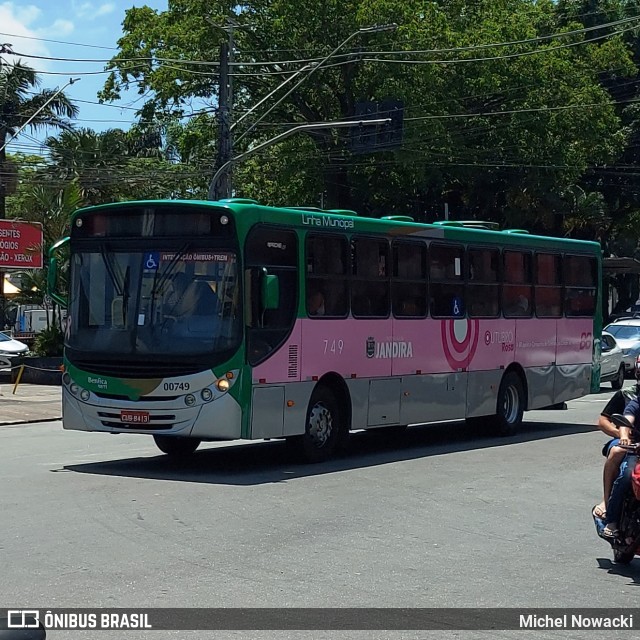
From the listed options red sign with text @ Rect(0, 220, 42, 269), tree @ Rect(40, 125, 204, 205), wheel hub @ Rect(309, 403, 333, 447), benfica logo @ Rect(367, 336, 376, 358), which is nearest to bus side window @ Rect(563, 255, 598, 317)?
benfica logo @ Rect(367, 336, 376, 358)

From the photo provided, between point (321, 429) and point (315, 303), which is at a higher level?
point (315, 303)

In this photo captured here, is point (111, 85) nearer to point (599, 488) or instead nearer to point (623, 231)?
point (623, 231)

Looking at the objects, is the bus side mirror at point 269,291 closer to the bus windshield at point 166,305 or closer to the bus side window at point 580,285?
the bus windshield at point 166,305

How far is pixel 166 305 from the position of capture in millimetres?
13750

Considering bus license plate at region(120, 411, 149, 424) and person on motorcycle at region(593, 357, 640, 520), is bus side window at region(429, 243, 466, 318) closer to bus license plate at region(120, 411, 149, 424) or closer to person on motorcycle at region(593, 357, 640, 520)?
bus license plate at region(120, 411, 149, 424)

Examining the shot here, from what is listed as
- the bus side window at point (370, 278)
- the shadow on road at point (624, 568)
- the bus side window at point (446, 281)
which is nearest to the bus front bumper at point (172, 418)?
the bus side window at point (370, 278)

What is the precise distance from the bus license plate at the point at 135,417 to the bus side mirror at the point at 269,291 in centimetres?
185

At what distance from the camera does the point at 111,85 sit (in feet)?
153

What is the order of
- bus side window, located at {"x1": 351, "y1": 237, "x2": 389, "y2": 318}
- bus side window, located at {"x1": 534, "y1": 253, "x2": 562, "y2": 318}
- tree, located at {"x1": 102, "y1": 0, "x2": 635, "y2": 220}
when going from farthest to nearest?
tree, located at {"x1": 102, "y1": 0, "x2": 635, "y2": 220} < bus side window, located at {"x1": 534, "y1": 253, "x2": 562, "y2": 318} < bus side window, located at {"x1": 351, "y1": 237, "x2": 389, "y2": 318}

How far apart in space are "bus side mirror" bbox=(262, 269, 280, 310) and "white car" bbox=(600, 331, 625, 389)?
18.9 m

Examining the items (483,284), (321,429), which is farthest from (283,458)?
(483,284)

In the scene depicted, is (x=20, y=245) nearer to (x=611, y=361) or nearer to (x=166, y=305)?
(x=611, y=361)

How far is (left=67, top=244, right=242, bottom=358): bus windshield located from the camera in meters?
13.6

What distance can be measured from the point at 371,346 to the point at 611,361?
16.7 metres
